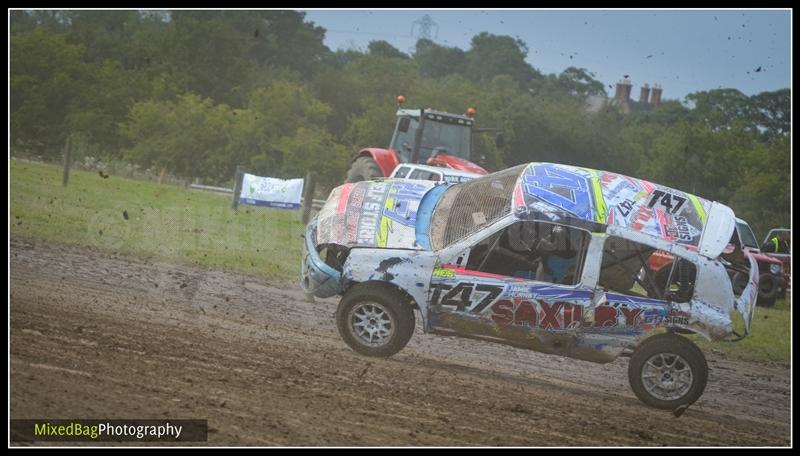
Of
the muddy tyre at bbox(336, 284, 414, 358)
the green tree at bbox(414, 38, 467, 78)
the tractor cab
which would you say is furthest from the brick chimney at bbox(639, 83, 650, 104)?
the muddy tyre at bbox(336, 284, 414, 358)

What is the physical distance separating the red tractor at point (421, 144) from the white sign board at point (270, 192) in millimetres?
1299

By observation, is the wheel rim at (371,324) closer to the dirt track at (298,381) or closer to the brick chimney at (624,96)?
the dirt track at (298,381)

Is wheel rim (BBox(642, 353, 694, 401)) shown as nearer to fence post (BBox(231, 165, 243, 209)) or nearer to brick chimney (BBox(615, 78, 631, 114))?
fence post (BBox(231, 165, 243, 209))

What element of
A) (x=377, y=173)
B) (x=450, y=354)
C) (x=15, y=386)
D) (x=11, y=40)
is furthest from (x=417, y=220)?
(x=11, y=40)

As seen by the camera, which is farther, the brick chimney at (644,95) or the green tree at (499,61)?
the green tree at (499,61)

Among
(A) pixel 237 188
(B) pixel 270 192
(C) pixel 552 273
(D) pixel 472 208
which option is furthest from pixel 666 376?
(A) pixel 237 188

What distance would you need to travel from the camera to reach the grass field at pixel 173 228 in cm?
1530

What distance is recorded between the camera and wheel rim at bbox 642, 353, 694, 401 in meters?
9.00

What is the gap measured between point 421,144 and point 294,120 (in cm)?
1463

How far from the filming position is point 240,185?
21281 mm

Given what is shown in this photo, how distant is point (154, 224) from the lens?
18.0 m

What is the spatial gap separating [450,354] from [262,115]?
2398 centimetres

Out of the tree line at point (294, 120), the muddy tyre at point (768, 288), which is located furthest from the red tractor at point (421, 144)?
the muddy tyre at point (768, 288)

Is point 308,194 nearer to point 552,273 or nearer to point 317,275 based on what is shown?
point 317,275
